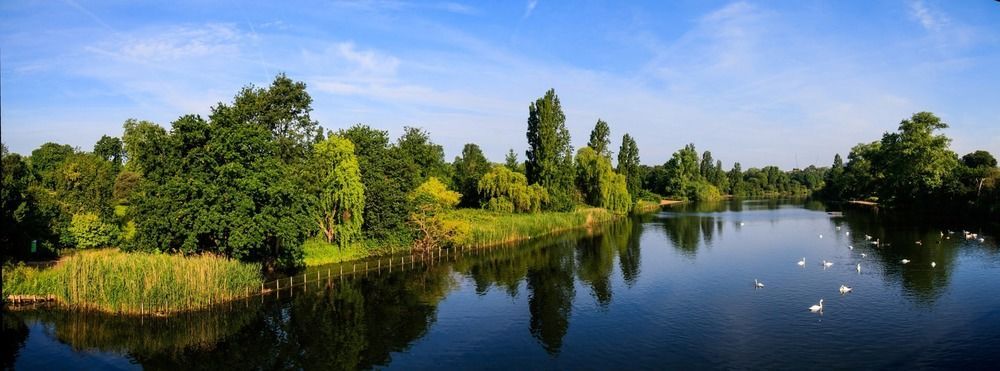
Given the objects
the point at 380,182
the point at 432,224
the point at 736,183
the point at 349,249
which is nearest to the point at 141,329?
the point at 349,249

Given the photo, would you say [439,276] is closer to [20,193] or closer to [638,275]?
[638,275]

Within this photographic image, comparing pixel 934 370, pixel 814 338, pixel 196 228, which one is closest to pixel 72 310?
pixel 196 228

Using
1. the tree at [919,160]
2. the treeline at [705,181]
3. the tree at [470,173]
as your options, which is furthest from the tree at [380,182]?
the treeline at [705,181]

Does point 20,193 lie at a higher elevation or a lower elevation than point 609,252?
higher

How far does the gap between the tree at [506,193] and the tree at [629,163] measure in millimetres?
41647

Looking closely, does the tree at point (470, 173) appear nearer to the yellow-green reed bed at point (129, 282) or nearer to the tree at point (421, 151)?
the tree at point (421, 151)

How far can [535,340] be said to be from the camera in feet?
91.8

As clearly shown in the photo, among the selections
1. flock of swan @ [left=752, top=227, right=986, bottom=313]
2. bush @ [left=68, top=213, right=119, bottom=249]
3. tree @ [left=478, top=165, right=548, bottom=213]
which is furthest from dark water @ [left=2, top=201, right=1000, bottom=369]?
tree @ [left=478, top=165, right=548, bottom=213]

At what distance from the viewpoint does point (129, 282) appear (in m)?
30.1

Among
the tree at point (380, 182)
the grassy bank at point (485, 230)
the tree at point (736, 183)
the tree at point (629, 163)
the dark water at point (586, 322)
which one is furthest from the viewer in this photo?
the tree at point (736, 183)

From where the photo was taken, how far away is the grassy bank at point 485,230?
46625 millimetres

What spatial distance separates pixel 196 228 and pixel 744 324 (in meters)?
29.5

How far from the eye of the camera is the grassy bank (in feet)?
153

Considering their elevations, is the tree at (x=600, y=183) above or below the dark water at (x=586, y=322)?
above
